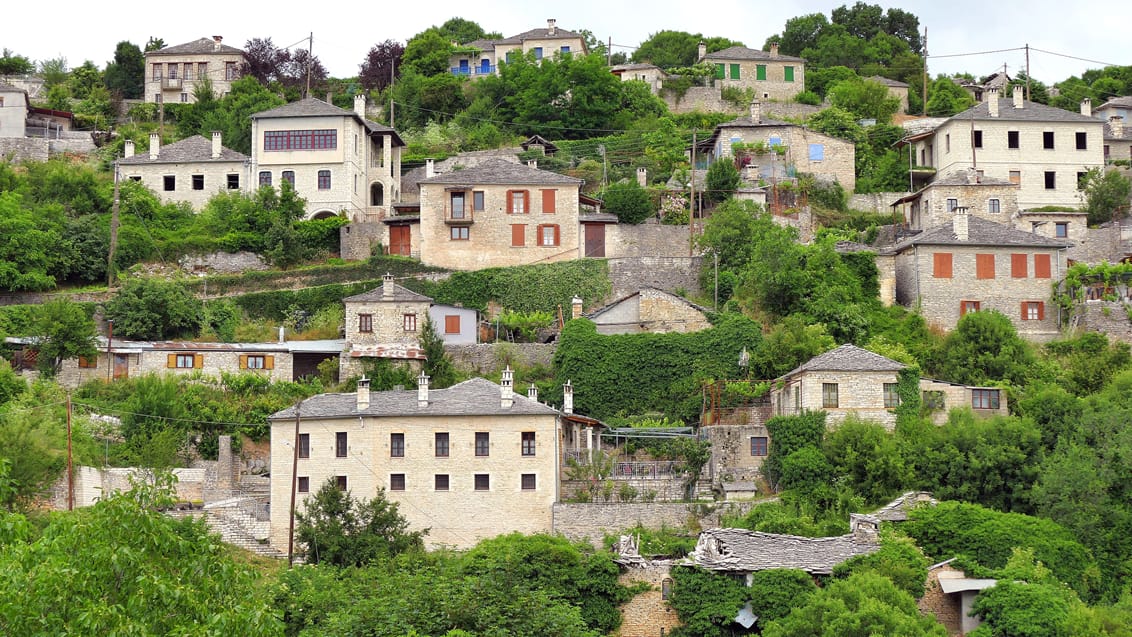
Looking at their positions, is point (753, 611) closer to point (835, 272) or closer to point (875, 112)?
point (835, 272)

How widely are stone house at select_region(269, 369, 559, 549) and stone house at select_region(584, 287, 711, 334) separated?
9.91 metres

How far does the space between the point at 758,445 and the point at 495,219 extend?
19.5 meters

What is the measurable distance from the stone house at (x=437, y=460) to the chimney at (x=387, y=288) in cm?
1004

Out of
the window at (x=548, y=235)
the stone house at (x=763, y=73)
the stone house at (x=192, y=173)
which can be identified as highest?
the stone house at (x=763, y=73)

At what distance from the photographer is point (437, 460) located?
52719 millimetres

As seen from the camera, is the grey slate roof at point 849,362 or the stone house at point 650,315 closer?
the grey slate roof at point 849,362

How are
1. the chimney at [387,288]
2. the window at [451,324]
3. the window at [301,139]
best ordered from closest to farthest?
the chimney at [387,288], the window at [451,324], the window at [301,139]

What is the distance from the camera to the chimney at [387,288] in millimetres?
62959

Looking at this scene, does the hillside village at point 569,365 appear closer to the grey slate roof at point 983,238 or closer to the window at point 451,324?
the grey slate roof at point 983,238

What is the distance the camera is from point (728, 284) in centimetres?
6544

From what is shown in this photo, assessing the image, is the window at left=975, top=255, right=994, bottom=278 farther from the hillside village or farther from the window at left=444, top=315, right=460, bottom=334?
the window at left=444, top=315, right=460, bottom=334

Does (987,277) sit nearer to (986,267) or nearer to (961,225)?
(986,267)

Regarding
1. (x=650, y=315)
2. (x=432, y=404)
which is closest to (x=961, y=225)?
(x=650, y=315)

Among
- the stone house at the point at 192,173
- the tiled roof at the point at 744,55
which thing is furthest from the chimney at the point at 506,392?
the tiled roof at the point at 744,55
